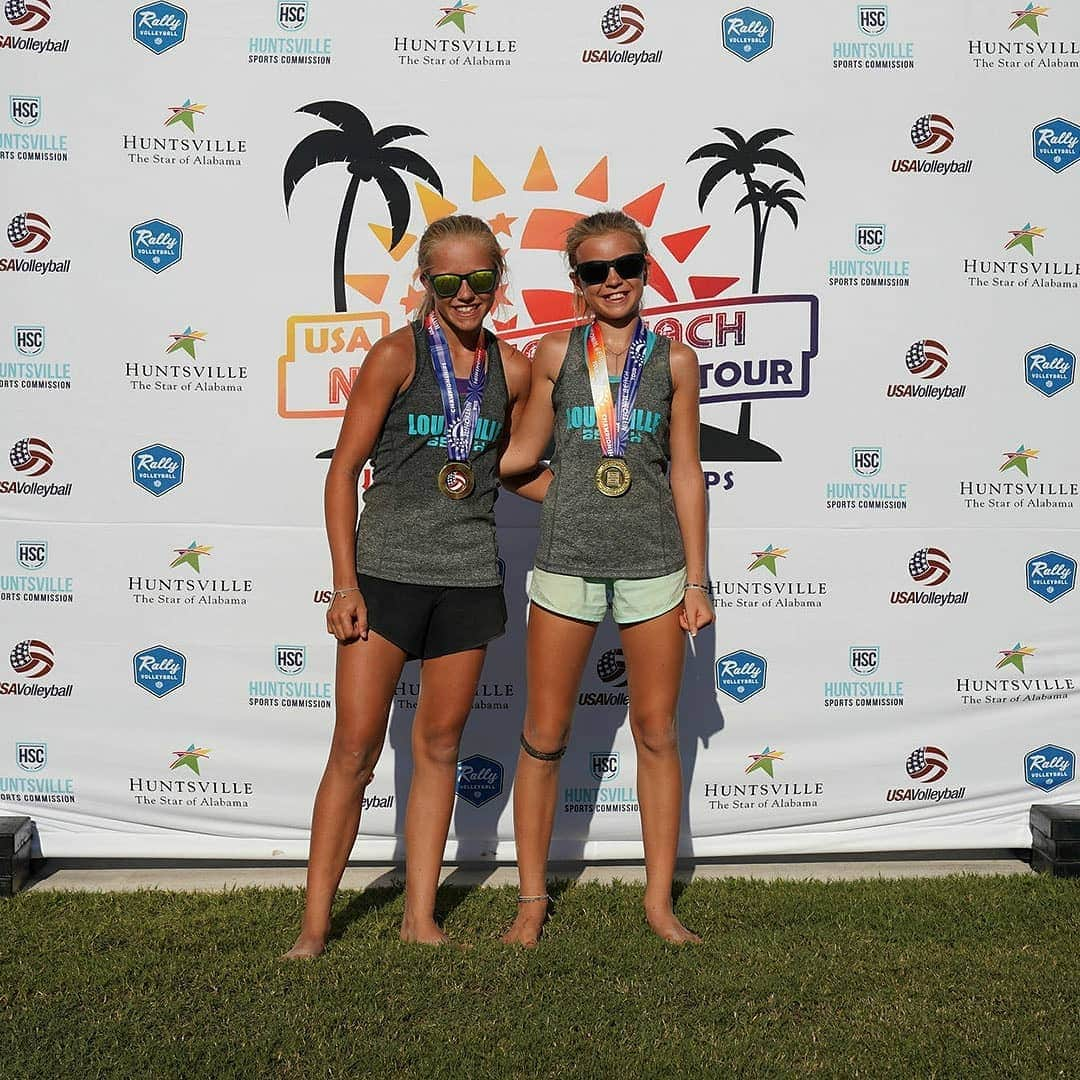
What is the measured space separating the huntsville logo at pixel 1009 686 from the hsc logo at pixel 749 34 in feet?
7.48

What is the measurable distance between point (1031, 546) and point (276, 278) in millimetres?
2773

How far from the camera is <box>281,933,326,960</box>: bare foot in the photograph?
3088 millimetres

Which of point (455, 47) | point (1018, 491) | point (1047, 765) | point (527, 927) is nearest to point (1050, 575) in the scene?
point (1018, 491)

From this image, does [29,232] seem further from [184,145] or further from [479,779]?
[479,779]

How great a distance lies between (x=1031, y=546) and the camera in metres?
4.03

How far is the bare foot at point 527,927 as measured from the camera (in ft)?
10.5

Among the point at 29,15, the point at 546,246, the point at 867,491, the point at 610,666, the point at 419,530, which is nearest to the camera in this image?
the point at 419,530

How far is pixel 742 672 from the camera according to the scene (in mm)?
4082

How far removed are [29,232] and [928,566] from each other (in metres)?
3.27

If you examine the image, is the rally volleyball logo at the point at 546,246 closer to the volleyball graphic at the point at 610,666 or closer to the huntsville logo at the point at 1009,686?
the volleyball graphic at the point at 610,666

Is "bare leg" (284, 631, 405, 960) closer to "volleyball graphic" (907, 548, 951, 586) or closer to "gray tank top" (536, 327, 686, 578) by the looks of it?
"gray tank top" (536, 327, 686, 578)

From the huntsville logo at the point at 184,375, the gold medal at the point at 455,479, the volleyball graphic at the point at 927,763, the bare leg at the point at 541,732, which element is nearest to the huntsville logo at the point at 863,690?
the volleyball graphic at the point at 927,763

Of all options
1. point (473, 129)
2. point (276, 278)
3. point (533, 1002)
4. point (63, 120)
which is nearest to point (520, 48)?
point (473, 129)

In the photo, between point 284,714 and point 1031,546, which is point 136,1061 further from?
point 1031,546
